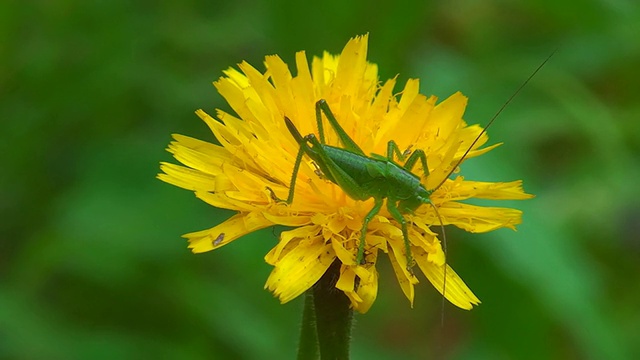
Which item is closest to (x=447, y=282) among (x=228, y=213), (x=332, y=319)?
(x=332, y=319)

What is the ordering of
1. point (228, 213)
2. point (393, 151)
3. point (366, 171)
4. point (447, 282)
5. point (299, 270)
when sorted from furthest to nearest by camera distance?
point (228, 213), point (393, 151), point (366, 171), point (447, 282), point (299, 270)

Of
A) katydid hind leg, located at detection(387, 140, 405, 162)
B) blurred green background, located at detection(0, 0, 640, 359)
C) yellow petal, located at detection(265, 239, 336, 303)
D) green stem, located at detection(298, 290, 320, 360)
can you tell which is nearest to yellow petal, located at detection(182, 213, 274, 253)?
yellow petal, located at detection(265, 239, 336, 303)

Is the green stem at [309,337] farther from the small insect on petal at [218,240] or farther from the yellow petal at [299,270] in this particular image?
the small insect on petal at [218,240]

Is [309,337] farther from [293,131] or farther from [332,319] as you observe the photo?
[293,131]

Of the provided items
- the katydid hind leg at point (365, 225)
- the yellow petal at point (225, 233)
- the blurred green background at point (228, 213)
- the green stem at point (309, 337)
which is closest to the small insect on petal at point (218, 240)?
the yellow petal at point (225, 233)

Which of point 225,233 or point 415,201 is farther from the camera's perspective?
point 415,201

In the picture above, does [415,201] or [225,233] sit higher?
[415,201]
